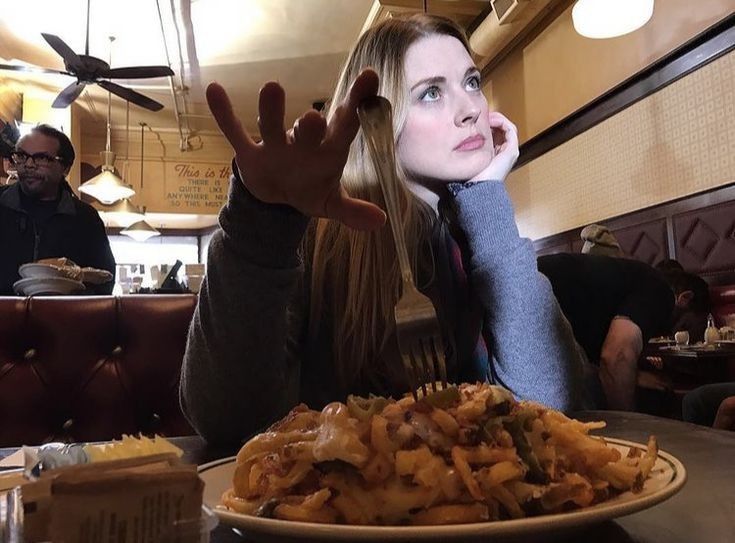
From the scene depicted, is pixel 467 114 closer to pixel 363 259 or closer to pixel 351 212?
pixel 363 259

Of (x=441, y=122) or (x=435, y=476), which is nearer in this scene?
(x=435, y=476)

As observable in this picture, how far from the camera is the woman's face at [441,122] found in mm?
1141

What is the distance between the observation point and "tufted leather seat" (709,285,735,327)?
3412 mm

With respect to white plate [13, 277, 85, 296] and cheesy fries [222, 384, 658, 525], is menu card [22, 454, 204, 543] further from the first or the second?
white plate [13, 277, 85, 296]

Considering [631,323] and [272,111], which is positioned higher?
[272,111]

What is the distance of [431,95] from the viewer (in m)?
1.18

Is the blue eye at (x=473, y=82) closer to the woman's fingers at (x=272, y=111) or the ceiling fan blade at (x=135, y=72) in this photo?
the woman's fingers at (x=272, y=111)

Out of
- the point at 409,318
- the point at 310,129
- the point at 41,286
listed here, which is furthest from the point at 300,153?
the point at 41,286

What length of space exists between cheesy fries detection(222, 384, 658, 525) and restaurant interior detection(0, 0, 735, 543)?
3 centimetres

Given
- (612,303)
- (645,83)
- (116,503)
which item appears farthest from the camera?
(645,83)

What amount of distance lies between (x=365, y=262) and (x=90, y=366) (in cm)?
69

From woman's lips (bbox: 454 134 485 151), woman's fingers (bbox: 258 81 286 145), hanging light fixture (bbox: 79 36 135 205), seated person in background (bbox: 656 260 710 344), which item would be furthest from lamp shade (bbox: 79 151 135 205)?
woman's fingers (bbox: 258 81 286 145)

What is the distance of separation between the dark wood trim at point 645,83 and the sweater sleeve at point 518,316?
2.83m

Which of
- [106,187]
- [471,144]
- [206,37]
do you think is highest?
[206,37]
